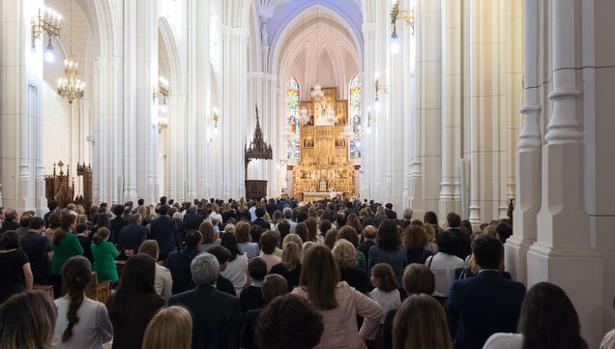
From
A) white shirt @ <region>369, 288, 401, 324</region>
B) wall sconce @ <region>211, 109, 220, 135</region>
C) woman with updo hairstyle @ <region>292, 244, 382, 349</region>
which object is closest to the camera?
woman with updo hairstyle @ <region>292, 244, 382, 349</region>

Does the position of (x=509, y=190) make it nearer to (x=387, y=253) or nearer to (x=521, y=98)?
(x=521, y=98)

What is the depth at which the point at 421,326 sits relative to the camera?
2.79m

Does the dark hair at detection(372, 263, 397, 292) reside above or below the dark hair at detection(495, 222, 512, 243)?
below

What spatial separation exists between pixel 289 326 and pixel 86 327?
1.94m

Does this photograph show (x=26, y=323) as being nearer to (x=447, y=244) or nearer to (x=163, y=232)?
(x=447, y=244)

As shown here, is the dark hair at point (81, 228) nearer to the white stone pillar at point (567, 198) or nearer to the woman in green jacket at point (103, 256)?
the woman in green jacket at point (103, 256)

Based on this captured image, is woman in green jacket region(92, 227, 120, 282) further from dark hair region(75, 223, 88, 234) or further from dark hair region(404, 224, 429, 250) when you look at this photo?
dark hair region(404, 224, 429, 250)

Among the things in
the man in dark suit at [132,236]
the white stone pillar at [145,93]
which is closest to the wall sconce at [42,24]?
the white stone pillar at [145,93]

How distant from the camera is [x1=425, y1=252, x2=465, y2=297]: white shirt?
18.4ft

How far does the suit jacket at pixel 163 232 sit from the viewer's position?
10367 mm

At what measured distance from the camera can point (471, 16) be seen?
10.4 m

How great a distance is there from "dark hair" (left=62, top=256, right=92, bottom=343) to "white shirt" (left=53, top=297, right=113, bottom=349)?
1.1 inches

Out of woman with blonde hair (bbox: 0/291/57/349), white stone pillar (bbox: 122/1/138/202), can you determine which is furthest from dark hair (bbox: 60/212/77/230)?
white stone pillar (bbox: 122/1/138/202)

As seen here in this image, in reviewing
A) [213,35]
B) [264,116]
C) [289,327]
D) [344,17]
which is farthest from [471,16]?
[344,17]
